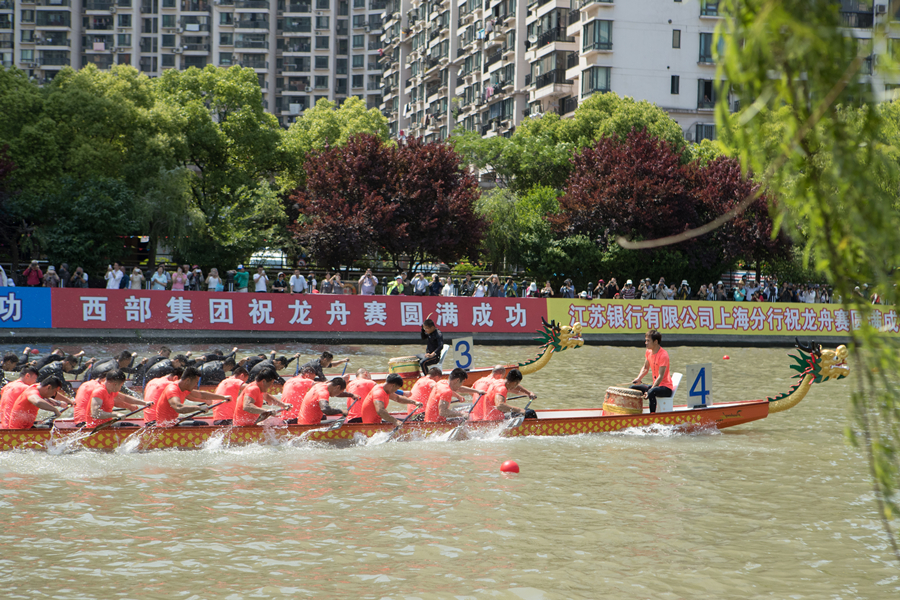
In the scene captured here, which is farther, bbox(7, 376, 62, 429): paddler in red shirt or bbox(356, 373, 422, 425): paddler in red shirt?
bbox(356, 373, 422, 425): paddler in red shirt

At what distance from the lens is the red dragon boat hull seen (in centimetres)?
1148

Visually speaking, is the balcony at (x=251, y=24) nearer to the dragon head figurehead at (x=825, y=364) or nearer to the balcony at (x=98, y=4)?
the balcony at (x=98, y=4)

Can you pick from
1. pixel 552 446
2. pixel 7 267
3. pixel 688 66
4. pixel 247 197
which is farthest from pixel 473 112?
pixel 552 446

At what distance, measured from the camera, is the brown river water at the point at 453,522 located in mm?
7621

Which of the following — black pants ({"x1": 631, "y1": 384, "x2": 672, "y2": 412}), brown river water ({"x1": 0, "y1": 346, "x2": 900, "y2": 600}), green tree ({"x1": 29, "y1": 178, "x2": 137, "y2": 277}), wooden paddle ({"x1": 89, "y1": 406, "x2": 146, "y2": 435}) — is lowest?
brown river water ({"x1": 0, "y1": 346, "x2": 900, "y2": 600})

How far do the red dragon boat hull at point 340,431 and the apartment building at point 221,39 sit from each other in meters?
77.6

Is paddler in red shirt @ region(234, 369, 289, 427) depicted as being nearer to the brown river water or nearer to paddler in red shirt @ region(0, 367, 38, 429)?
the brown river water

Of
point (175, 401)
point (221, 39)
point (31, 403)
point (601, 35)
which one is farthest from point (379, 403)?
point (221, 39)

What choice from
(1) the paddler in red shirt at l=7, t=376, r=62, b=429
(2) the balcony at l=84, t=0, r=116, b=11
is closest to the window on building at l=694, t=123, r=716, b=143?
(1) the paddler in red shirt at l=7, t=376, r=62, b=429

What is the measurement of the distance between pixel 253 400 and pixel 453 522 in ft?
13.9

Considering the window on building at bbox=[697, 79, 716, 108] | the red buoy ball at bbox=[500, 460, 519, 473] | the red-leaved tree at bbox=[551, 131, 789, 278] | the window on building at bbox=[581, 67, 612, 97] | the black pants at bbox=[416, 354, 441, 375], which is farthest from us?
the window on building at bbox=[697, 79, 716, 108]

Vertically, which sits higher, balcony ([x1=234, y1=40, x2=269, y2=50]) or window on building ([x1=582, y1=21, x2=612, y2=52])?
balcony ([x1=234, y1=40, x2=269, y2=50])

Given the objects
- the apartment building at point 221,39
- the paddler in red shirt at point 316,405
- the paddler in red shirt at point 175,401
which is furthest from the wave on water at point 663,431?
the apartment building at point 221,39

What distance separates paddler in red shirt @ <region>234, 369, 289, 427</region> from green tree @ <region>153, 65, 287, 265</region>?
24408 millimetres
